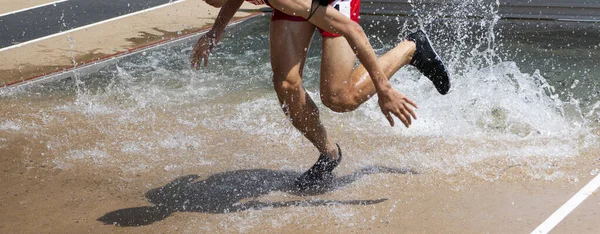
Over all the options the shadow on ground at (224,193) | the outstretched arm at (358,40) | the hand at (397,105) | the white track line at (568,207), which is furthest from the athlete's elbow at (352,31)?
the white track line at (568,207)

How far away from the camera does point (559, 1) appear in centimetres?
915

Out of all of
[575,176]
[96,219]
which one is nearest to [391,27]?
[575,176]

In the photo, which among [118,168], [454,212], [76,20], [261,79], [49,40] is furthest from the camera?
[76,20]

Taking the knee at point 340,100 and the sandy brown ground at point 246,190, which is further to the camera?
the knee at point 340,100

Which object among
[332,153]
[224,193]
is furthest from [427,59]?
[224,193]

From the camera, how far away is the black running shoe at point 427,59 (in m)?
5.04

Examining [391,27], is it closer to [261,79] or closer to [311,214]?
[261,79]

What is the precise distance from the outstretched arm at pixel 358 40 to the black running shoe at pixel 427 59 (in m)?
0.79

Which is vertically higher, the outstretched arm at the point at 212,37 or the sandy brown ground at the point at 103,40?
the outstretched arm at the point at 212,37

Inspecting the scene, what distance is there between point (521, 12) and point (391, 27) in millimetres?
1464

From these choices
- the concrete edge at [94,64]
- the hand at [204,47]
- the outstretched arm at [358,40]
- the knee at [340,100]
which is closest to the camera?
the outstretched arm at [358,40]

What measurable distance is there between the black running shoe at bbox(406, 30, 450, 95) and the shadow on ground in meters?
0.62

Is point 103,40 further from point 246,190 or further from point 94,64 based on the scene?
point 246,190

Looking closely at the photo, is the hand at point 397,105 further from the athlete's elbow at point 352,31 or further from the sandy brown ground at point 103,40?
the sandy brown ground at point 103,40
